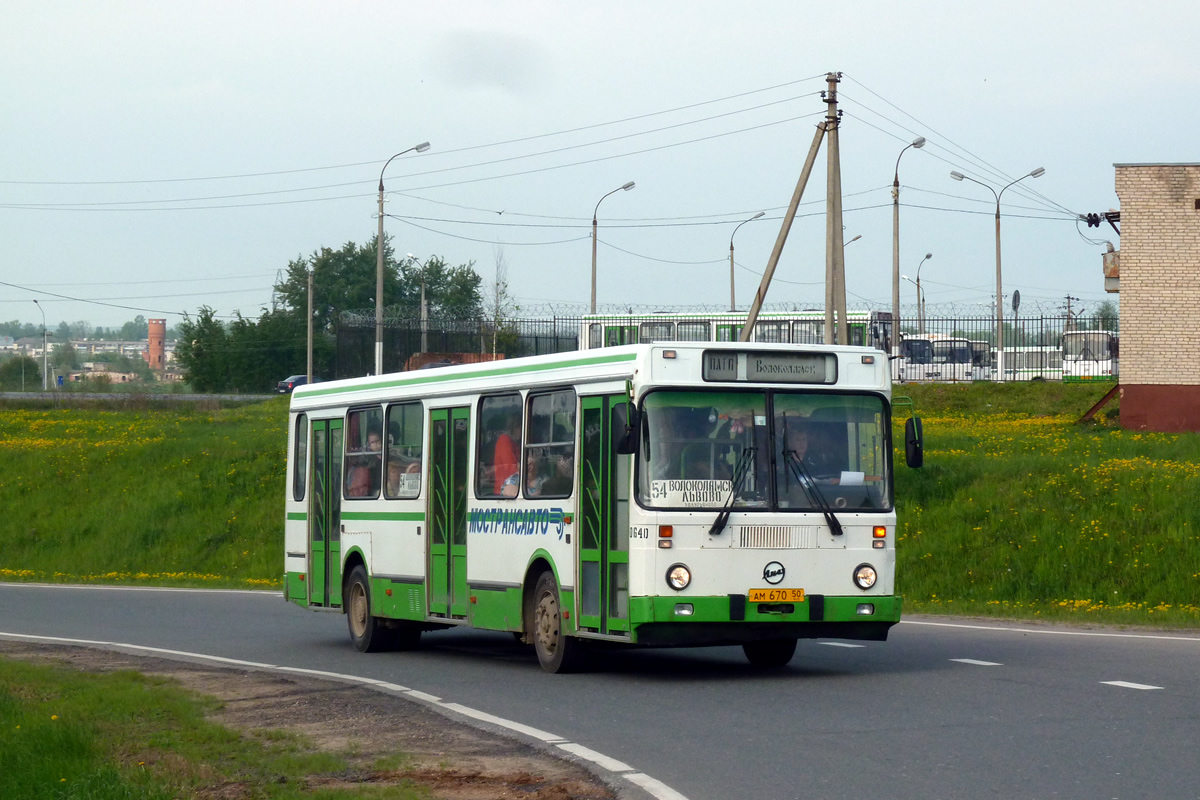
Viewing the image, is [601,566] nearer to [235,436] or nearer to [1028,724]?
[1028,724]

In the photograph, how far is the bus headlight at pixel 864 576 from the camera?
1362 cm

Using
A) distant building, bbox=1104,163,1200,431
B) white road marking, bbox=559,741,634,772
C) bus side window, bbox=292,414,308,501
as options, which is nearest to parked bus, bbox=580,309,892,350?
distant building, bbox=1104,163,1200,431

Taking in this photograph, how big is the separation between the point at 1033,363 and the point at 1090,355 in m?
3.25

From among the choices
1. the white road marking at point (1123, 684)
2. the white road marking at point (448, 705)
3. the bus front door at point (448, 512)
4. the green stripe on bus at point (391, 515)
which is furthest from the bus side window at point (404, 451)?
the white road marking at point (1123, 684)

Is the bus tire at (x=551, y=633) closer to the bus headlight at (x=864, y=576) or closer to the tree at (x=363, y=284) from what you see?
the bus headlight at (x=864, y=576)

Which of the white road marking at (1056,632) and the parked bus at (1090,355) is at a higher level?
the parked bus at (1090,355)

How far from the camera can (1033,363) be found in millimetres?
49281

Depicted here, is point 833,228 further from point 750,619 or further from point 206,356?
point 206,356

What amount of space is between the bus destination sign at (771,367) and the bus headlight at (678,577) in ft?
5.09

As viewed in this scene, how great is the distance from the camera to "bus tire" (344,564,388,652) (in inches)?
700

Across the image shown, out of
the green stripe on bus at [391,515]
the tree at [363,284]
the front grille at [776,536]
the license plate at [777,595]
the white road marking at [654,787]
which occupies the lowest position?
the white road marking at [654,787]

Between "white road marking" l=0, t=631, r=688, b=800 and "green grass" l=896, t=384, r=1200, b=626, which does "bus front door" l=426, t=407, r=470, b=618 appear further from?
"green grass" l=896, t=384, r=1200, b=626

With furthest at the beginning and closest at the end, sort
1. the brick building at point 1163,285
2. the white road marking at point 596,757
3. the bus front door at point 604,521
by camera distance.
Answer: the brick building at point 1163,285 < the bus front door at point 604,521 < the white road marking at point 596,757

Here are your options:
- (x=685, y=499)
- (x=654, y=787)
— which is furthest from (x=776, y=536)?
(x=654, y=787)
